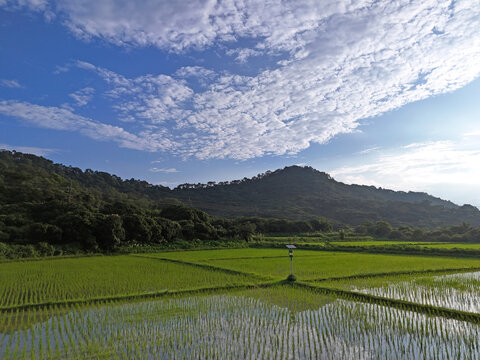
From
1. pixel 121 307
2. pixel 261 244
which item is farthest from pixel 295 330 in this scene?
pixel 261 244

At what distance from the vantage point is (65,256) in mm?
22562

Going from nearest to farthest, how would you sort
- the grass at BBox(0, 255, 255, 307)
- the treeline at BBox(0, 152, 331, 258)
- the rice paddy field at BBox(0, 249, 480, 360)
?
the rice paddy field at BBox(0, 249, 480, 360) → the grass at BBox(0, 255, 255, 307) → the treeline at BBox(0, 152, 331, 258)

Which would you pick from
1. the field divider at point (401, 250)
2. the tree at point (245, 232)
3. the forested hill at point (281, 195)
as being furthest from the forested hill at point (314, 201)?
the field divider at point (401, 250)

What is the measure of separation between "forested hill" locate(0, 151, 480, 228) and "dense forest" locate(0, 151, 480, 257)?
0.24 m

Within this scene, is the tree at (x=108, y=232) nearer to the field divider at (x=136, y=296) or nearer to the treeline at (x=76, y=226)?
the treeline at (x=76, y=226)

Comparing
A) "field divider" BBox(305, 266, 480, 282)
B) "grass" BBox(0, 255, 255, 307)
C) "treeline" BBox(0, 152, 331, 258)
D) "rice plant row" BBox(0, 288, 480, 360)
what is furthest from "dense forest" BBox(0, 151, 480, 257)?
"field divider" BBox(305, 266, 480, 282)

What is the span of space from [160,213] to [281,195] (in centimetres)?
5463

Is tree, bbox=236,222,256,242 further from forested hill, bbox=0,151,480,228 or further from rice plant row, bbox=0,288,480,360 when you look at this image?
rice plant row, bbox=0,288,480,360

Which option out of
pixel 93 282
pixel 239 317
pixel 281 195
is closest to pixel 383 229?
pixel 93 282

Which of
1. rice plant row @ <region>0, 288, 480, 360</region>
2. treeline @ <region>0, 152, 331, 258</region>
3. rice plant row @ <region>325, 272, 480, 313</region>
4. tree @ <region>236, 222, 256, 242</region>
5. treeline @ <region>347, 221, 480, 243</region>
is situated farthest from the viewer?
tree @ <region>236, 222, 256, 242</region>

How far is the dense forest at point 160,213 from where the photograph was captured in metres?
24.6

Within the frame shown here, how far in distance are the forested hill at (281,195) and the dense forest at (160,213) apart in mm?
239

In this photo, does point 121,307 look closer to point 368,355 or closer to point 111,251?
point 368,355

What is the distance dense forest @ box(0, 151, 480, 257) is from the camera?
24641mm
